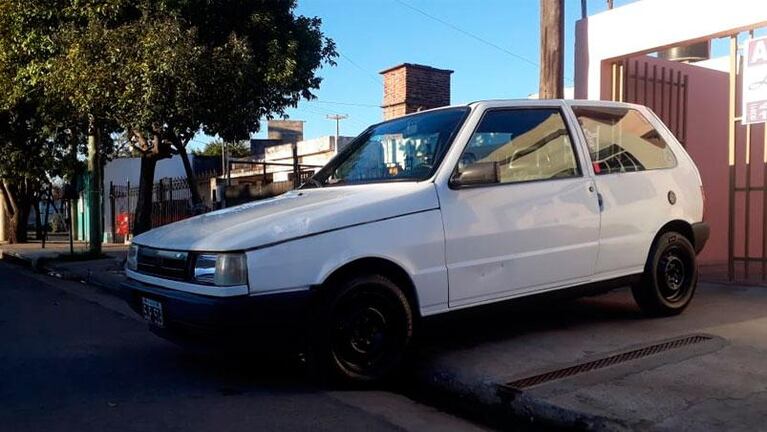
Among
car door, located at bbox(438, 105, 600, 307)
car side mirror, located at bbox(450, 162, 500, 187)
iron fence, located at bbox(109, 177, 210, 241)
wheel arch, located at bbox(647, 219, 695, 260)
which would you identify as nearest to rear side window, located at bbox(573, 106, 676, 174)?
car door, located at bbox(438, 105, 600, 307)

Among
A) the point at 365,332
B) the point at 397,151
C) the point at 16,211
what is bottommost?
the point at 365,332

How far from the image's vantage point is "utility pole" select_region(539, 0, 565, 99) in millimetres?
8305

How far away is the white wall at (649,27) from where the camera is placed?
7.39 metres

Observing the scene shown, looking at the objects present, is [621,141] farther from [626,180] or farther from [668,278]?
[668,278]

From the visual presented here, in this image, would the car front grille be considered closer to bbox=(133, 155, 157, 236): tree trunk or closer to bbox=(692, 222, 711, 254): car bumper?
bbox=(692, 222, 711, 254): car bumper

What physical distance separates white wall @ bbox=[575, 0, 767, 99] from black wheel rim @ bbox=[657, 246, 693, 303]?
277 cm

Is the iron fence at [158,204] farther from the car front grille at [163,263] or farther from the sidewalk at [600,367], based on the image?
the sidewalk at [600,367]

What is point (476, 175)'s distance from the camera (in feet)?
16.1

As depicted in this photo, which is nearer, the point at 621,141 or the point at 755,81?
the point at 621,141

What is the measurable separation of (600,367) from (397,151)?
2.21 metres

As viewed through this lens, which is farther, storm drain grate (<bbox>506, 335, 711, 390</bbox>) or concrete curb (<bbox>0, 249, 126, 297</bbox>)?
concrete curb (<bbox>0, 249, 126, 297</bbox>)

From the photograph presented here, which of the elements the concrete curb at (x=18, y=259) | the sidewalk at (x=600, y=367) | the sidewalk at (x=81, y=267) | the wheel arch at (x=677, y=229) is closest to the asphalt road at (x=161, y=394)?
the sidewalk at (x=600, y=367)

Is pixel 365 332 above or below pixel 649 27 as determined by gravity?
below

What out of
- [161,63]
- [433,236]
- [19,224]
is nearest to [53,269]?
[161,63]
